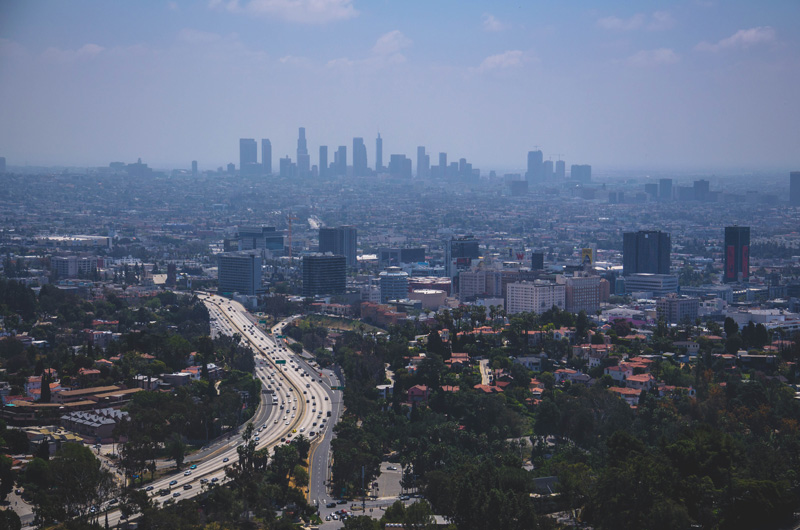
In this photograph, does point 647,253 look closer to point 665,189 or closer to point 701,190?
point 701,190

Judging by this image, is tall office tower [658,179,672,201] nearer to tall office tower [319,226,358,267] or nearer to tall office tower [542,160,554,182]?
tall office tower [542,160,554,182]

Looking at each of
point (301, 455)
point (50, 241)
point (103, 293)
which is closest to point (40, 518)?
point (301, 455)

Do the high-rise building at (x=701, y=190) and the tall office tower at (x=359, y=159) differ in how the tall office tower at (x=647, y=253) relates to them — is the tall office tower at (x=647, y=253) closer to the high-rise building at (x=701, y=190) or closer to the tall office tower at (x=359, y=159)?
the high-rise building at (x=701, y=190)

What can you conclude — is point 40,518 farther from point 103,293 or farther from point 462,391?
point 103,293

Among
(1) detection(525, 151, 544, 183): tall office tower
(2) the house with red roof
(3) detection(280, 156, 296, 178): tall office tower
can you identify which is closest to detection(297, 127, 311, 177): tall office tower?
(3) detection(280, 156, 296, 178): tall office tower

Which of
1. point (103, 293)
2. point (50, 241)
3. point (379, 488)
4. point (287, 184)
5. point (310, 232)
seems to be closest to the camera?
point (379, 488)

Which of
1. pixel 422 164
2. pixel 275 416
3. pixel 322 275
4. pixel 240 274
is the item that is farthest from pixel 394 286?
pixel 422 164
